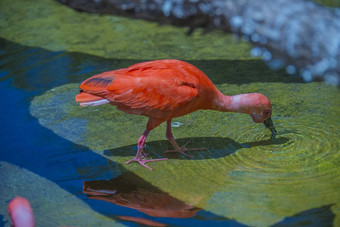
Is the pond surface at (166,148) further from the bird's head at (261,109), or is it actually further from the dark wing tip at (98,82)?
the dark wing tip at (98,82)

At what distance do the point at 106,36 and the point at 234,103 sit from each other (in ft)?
12.0

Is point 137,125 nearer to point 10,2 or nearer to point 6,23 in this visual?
point 6,23

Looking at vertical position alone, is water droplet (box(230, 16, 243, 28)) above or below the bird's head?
above

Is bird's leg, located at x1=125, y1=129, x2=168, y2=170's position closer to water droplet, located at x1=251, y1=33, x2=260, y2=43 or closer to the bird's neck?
the bird's neck

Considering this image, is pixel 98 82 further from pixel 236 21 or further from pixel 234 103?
pixel 236 21

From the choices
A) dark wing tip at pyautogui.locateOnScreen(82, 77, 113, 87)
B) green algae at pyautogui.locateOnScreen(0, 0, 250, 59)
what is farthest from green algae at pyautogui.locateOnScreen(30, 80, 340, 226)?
green algae at pyautogui.locateOnScreen(0, 0, 250, 59)

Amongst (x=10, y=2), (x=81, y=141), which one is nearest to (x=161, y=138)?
(x=81, y=141)

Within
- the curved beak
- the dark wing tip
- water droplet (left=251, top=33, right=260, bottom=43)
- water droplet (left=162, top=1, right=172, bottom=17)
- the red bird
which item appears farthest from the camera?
the curved beak

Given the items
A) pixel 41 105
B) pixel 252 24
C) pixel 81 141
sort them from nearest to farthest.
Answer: pixel 252 24
pixel 81 141
pixel 41 105

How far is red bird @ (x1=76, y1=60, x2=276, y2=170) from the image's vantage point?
418 cm

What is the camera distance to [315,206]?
3641mm

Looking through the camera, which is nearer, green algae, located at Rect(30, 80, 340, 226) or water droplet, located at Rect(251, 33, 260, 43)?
water droplet, located at Rect(251, 33, 260, 43)

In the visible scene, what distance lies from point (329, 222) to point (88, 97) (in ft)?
7.85

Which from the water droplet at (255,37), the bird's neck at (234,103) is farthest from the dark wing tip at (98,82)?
the water droplet at (255,37)
